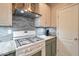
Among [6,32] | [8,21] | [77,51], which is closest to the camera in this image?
[77,51]

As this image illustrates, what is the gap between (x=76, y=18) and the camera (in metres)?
1.34

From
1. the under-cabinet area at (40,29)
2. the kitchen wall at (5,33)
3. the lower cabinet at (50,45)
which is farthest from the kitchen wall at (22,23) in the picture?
the lower cabinet at (50,45)

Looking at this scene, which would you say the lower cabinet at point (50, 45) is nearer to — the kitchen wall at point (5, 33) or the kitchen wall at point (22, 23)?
the kitchen wall at point (22, 23)

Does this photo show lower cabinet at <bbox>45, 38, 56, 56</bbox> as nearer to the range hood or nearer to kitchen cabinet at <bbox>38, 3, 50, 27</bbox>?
kitchen cabinet at <bbox>38, 3, 50, 27</bbox>

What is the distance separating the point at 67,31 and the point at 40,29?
375 mm

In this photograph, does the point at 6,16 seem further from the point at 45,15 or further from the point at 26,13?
the point at 45,15

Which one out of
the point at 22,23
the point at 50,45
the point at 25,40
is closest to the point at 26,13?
the point at 22,23

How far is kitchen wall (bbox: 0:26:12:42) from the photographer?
1386 mm

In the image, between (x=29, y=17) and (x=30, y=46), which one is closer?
(x=30, y=46)

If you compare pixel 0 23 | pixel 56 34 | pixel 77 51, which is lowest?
pixel 77 51

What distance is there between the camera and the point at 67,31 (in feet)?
4.60

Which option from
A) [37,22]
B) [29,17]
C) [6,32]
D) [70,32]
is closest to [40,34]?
[37,22]

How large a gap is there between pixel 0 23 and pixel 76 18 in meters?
0.96

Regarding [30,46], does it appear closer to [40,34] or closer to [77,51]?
[40,34]
